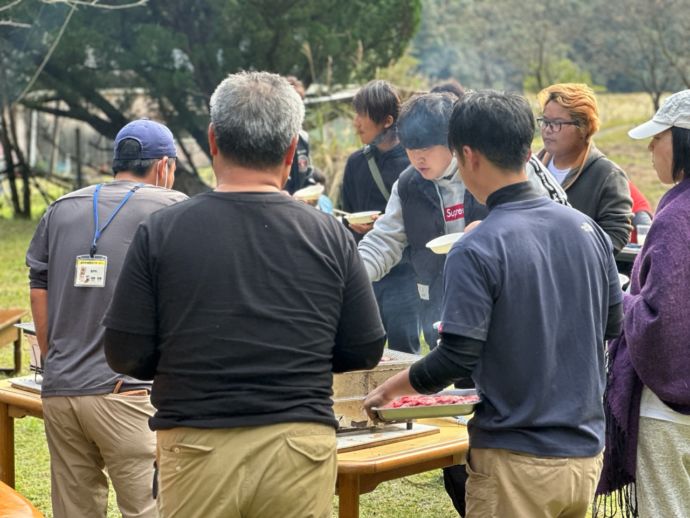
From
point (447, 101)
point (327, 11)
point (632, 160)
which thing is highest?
point (327, 11)

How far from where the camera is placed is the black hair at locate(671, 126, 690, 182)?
2.81 metres

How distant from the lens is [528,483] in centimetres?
232

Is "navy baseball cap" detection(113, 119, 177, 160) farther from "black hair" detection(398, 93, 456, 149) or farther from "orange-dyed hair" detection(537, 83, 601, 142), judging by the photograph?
"orange-dyed hair" detection(537, 83, 601, 142)

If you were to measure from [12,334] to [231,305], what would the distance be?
5027 mm

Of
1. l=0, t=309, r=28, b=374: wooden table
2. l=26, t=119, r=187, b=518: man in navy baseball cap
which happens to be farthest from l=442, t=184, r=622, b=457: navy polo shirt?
l=0, t=309, r=28, b=374: wooden table

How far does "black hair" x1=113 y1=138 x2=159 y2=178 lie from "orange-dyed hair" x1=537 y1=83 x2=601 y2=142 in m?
1.85

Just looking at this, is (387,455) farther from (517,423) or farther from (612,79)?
(612,79)

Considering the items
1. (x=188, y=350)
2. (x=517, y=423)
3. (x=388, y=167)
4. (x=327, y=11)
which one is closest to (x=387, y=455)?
(x=517, y=423)

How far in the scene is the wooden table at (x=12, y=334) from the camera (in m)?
6.56

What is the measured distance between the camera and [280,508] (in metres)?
2.21

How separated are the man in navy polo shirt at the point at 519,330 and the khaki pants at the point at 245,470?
0.34 m

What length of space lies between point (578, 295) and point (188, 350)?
905 millimetres

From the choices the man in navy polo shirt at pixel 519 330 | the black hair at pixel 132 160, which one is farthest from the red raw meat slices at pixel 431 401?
the black hair at pixel 132 160

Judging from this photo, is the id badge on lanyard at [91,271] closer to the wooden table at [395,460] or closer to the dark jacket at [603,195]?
the wooden table at [395,460]
